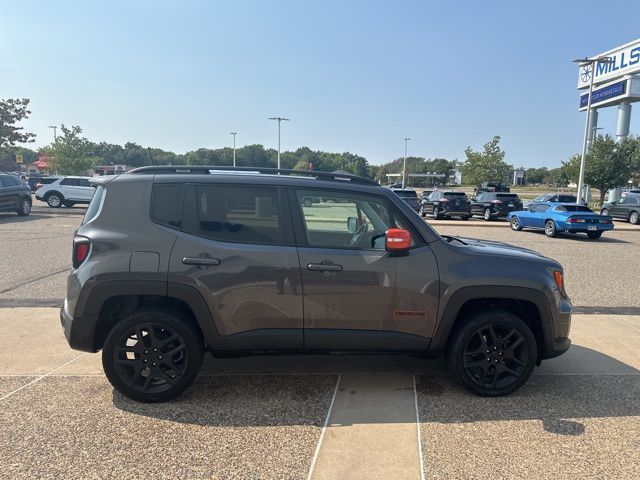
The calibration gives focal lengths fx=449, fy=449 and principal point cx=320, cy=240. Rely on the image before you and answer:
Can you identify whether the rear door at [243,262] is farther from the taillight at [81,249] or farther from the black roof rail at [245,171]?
the taillight at [81,249]

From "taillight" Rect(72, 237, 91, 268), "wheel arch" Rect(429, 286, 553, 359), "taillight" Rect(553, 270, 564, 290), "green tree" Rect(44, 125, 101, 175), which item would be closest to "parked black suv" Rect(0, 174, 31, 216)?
"taillight" Rect(72, 237, 91, 268)

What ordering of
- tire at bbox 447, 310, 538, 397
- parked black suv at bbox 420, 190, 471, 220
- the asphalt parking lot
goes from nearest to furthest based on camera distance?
the asphalt parking lot
tire at bbox 447, 310, 538, 397
parked black suv at bbox 420, 190, 471, 220

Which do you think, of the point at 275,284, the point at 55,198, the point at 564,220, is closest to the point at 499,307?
the point at 275,284

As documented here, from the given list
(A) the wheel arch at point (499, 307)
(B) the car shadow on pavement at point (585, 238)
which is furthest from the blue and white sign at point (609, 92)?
→ (A) the wheel arch at point (499, 307)

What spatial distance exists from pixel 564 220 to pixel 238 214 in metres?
14.9

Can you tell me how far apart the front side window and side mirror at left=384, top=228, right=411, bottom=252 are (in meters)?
0.12

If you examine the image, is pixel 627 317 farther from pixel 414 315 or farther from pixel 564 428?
pixel 414 315

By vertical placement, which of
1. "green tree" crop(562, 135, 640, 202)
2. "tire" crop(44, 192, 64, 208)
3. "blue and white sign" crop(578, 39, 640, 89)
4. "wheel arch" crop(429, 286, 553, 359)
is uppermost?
"blue and white sign" crop(578, 39, 640, 89)

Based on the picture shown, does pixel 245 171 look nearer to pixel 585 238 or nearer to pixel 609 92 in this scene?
pixel 585 238

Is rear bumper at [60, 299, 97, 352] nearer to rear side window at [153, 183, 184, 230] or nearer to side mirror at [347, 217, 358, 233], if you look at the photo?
rear side window at [153, 183, 184, 230]

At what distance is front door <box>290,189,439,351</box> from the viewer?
11.2ft

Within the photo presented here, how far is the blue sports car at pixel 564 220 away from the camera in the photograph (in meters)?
15.0

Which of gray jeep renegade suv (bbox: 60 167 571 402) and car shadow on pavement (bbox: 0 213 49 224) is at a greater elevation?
gray jeep renegade suv (bbox: 60 167 571 402)

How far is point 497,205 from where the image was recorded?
24141 millimetres
